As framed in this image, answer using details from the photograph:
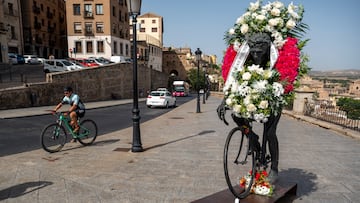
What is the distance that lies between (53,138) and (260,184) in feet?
18.4

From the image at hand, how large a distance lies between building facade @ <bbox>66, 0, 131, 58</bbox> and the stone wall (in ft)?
29.2

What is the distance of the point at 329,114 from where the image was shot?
1155cm

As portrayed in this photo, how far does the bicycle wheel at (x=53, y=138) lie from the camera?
672 centimetres

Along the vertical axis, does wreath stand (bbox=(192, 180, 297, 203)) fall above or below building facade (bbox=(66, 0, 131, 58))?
below

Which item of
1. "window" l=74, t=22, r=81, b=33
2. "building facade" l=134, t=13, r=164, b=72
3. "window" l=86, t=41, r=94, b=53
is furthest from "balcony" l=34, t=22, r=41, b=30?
"building facade" l=134, t=13, r=164, b=72

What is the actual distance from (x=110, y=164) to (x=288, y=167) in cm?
407

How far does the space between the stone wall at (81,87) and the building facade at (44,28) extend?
73.0 ft

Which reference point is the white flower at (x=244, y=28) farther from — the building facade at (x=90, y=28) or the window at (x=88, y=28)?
the window at (x=88, y=28)

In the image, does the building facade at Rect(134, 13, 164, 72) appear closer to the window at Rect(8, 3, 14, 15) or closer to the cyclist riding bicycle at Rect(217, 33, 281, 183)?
the window at Rect(8, 3, 14, 15)

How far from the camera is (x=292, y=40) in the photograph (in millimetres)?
3406

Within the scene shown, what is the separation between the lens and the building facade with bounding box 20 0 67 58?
47.2m

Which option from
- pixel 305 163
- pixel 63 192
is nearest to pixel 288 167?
pixel 305 163

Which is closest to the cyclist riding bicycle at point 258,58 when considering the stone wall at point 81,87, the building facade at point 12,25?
the stone wall at point 81,87

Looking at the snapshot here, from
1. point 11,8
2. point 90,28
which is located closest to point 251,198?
point 11,8
